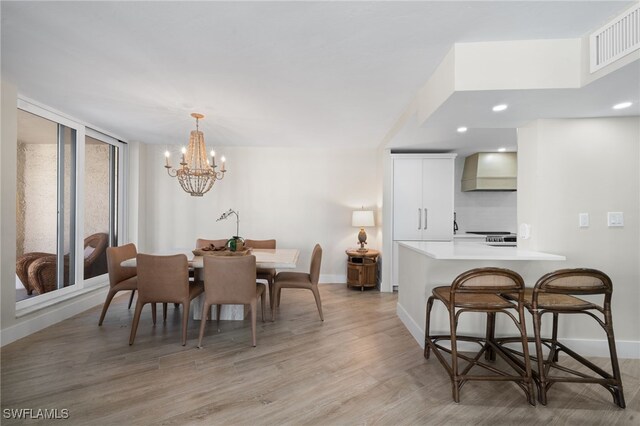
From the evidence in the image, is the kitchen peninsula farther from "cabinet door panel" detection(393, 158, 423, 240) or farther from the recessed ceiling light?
"cabinet door panel" detection(393, 158, 423, 240)

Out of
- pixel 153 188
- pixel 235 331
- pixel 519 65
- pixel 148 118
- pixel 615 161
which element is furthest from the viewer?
pixel 153 188

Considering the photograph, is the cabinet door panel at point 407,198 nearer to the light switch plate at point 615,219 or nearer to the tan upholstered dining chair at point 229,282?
the light switch plate at point 615,219

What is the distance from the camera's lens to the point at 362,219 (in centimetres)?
462

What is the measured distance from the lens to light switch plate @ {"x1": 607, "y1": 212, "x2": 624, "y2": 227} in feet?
8.03

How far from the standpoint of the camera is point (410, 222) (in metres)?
4.48

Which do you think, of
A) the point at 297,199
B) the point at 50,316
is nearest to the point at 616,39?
the point at 297,199

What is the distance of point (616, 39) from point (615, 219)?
155 cm

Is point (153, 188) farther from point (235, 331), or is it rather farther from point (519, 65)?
point (519, 65)

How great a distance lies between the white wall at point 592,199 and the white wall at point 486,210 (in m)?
2.75

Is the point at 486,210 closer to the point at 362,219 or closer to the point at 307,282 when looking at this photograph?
the point at 362,219

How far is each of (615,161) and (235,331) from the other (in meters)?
3.86

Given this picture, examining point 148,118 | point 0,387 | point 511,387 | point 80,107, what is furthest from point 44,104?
point 511,387

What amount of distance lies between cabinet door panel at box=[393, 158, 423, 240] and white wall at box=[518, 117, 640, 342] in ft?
6.29

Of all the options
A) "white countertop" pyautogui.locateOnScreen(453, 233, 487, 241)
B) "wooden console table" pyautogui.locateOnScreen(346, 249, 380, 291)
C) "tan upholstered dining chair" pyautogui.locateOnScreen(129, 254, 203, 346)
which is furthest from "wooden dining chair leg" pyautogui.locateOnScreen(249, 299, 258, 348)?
"white countertop" pyautogui.locateOnScreen(453, 233, 487, 241)
